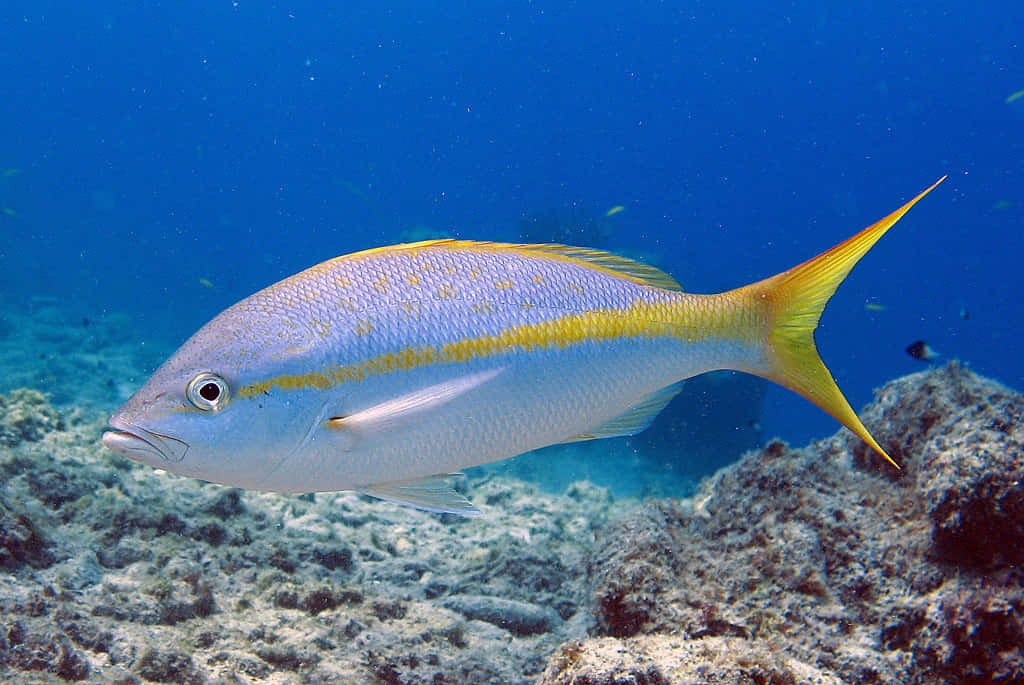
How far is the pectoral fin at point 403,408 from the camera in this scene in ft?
4.90

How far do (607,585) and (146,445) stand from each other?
214 cm

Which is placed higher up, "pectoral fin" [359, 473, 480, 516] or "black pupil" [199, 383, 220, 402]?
"black pupil" [199, 383, 220, 402]

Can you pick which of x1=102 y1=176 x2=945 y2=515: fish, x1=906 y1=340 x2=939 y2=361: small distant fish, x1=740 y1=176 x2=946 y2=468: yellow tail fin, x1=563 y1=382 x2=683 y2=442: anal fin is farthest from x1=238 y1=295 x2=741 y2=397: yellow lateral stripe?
x1=906 y1=340 x2=939 y2=361: small distant fish

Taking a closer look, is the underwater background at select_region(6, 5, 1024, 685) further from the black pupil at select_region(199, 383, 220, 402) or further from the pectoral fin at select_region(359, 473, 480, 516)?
the black pupil at select_region(199, 383, 220, 402)

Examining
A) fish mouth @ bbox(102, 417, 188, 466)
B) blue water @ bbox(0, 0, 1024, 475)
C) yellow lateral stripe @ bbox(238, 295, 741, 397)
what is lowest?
fish mouth @ bbox(102, 417, 188, 466)

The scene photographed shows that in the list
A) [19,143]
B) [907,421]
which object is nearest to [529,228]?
[907,421]

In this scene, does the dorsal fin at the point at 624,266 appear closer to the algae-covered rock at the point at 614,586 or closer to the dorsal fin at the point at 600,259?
the dorsal fin at the point at 600,259

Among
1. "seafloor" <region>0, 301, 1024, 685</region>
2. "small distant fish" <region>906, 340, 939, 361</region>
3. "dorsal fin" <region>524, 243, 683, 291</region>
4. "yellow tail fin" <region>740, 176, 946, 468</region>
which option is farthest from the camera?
"small distant fish" <region>906, 340, 939, 361</region>

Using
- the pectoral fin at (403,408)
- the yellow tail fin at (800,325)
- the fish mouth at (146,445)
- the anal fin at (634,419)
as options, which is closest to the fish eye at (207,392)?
the fish mouth at (146,445)

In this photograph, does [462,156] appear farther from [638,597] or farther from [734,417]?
[638,597]

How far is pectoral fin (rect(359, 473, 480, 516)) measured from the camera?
5.49 feet

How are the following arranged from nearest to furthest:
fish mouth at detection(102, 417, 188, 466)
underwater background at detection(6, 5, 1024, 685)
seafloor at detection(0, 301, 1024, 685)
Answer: fish mouth at detection(102, 417, 188, 466) → seafloor at detection(0, 301, 1024, 685) → underwater background at detection(6, 5, 1024, 685)

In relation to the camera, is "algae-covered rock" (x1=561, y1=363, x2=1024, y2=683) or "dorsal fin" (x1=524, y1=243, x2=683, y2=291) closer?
"dorsal fin" (x1=524, y1=243, x2=683, y2=291)

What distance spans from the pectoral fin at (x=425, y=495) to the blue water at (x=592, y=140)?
59626mm
